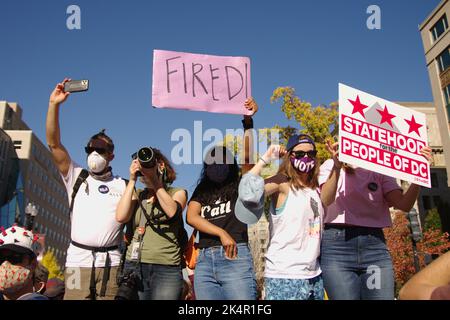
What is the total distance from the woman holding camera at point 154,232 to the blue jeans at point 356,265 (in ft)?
4.12

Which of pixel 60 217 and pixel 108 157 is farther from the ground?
pixel 60 217

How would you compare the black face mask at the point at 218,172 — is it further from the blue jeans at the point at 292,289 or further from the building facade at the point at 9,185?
the building facade at the point at 9,185

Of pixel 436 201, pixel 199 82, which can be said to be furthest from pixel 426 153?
pixel 436 201

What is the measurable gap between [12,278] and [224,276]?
5.05 ft

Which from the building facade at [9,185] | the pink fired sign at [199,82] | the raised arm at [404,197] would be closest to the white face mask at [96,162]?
the pink fired sign at [199,82]

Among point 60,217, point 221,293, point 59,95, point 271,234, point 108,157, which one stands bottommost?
point 221,293

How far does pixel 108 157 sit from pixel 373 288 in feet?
8.53

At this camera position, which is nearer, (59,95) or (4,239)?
(4,239)

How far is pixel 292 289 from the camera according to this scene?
10.0 feet

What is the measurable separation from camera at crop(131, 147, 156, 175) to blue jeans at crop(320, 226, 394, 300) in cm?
160

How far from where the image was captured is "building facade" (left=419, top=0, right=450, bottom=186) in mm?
25641

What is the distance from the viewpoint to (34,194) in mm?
80625
